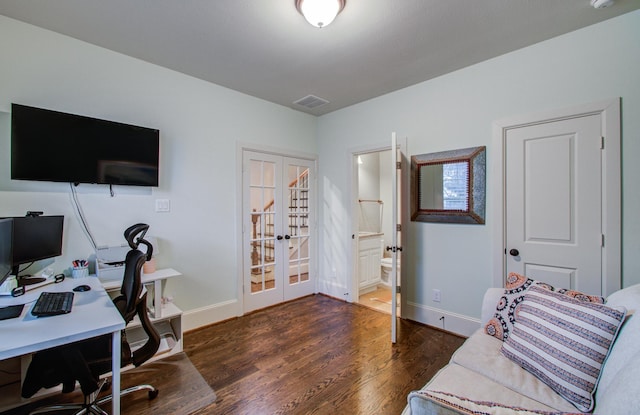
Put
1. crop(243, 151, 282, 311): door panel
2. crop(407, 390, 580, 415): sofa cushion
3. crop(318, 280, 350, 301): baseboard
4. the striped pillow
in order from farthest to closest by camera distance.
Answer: crop(318, 280, 350, 301): baseboard < crop(243, 151, 282, 311): door panel < the striped pillow < crop(407, 390, 580, 415): sofa cushion

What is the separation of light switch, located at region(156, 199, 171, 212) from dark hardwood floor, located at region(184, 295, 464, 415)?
1.32m

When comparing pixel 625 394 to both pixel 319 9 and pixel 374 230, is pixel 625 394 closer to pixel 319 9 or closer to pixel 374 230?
pixel 319 9

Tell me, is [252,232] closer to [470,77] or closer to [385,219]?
[385,219]

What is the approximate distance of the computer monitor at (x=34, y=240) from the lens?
1925mm

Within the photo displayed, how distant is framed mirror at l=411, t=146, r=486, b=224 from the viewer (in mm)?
2756

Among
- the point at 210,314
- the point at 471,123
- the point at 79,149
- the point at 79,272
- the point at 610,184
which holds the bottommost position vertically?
the point at 210,314

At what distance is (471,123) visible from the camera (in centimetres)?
279

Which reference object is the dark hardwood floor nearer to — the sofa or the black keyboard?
the sofa

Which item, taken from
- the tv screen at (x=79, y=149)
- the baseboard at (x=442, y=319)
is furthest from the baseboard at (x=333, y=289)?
the tv screen at (x=79, y=149)

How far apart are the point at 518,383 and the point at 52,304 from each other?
2.48m

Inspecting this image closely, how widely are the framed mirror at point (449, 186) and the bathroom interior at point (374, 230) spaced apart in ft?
3.09

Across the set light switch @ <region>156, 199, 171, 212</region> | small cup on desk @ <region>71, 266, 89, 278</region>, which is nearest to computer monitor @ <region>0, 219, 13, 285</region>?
small cup on desk @ <region>71, 266, 89, 278</region>

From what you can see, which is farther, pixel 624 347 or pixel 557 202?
pixel 557 202

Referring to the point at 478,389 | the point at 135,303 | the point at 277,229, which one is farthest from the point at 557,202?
the point at 135,303
